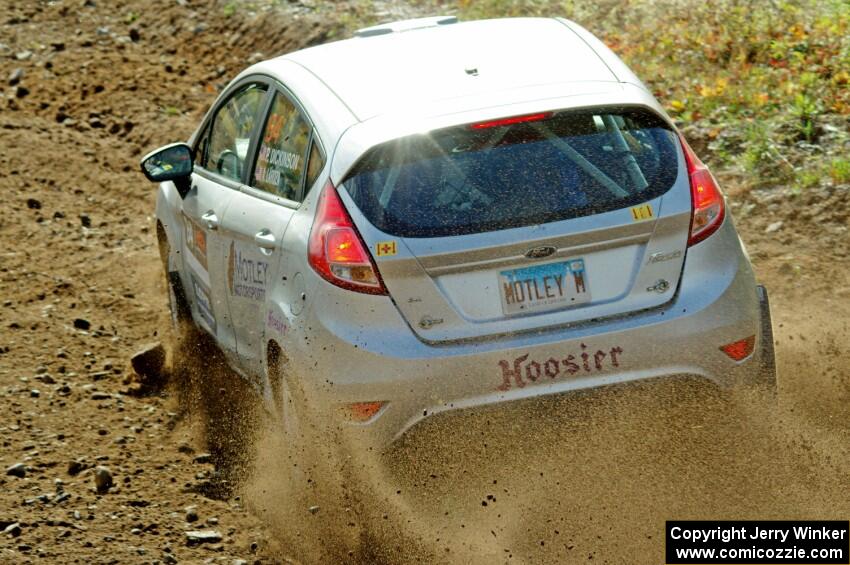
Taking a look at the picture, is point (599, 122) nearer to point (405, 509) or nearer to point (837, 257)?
point (405, 509)

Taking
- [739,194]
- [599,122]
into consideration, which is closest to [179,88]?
[739,194]

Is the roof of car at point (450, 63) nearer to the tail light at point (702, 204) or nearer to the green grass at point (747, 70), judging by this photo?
the tail light at point (702, 204)

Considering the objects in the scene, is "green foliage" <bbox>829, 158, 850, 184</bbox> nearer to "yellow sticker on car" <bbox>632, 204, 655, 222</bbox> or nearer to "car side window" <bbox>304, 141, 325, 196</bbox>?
"yellow sticker on car" <bbox>632, 204, 655, 222</bbox>

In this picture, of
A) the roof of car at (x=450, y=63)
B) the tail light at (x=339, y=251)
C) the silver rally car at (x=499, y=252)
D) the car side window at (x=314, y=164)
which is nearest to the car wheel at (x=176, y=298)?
the roof of car at (x=450, y=63)

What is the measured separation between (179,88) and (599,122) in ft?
33.8

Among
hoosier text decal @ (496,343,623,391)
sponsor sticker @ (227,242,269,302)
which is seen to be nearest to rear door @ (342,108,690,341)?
hoosier text decal @ (496,343,623,391)

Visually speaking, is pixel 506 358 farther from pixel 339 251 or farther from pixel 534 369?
pixel 339 251

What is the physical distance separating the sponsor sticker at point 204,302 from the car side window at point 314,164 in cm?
151

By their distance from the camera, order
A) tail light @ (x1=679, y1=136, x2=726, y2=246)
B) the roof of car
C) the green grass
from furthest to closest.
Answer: the green grass
the roof of car
tail light @ (x1=679, y1=136, x2=726, y2=246)

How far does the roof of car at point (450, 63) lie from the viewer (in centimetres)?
525

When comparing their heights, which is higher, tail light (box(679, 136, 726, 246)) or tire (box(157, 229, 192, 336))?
tail light (box(679, 136, 726, 246))

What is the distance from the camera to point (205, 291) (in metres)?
6.81

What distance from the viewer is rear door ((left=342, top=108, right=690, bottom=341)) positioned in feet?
15.8

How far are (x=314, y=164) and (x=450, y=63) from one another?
69 cm
